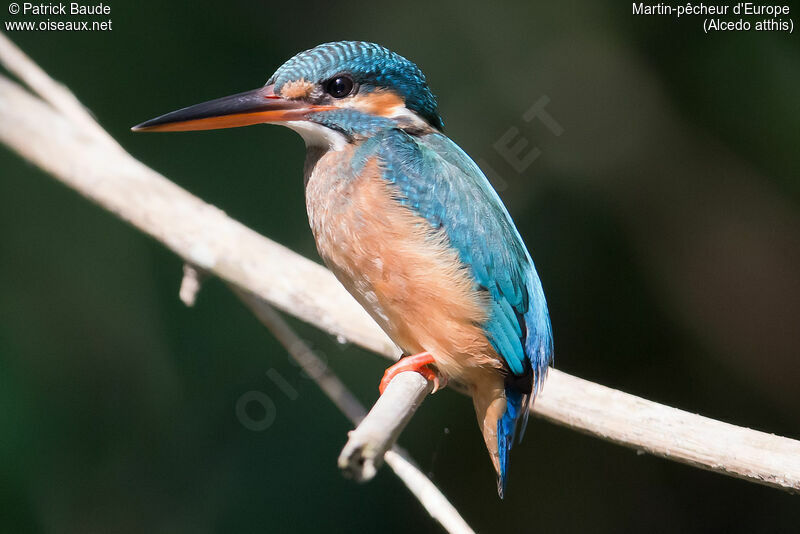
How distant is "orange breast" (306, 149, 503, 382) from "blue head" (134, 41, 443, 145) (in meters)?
0.11

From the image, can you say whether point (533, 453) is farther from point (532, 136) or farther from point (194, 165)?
point (194, 165)

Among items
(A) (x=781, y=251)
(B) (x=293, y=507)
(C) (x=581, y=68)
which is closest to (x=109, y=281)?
(B) (x=293, y=507)

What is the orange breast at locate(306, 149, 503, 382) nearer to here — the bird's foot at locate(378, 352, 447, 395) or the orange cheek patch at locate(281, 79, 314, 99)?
the bird's foot at locate(378, 352, 447, 395)

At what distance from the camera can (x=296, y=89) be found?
1.56 metres

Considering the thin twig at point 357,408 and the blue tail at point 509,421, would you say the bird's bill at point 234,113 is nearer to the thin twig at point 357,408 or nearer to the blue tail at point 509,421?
the thin twig at point 357,408

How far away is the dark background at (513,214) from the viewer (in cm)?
228

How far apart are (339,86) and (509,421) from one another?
2.40 ft

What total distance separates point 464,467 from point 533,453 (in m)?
0.21

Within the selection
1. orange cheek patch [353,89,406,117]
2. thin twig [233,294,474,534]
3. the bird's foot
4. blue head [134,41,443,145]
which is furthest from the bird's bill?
the bird's foot

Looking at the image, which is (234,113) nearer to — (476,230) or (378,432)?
(476,230)

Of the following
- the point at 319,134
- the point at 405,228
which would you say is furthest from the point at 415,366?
the point at 319,134

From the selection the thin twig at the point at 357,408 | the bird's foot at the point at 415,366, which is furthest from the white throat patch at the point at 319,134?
the bird's foot at the point at 415,366

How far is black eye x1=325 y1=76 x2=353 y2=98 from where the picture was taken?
159 centimetres

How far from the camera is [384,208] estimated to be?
1549 mm
